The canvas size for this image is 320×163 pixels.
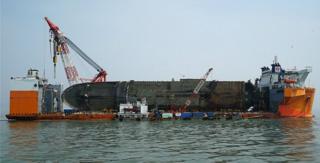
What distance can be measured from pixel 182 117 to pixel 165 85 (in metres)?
16.7

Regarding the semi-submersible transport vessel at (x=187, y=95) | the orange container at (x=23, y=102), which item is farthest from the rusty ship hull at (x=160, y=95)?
the orange container at (x=23, y=102)

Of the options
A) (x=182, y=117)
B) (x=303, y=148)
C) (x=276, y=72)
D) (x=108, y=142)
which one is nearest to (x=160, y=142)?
(x=108, y=142)

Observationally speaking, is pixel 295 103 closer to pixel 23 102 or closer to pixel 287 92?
pixel 287 92

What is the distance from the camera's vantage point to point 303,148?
32.7 meters

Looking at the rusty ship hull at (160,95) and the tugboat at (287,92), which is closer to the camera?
the tugboat at (287,92)

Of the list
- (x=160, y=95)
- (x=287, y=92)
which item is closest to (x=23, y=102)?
(x=160, y=95)

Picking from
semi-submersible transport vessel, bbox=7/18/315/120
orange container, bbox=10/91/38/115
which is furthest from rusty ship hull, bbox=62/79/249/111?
orange container, bbox=10/91/38/115

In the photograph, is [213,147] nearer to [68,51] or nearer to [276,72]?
[276,72]

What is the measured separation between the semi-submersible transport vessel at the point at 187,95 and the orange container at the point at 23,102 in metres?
0.74

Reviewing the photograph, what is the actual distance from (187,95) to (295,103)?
27040 millimetres

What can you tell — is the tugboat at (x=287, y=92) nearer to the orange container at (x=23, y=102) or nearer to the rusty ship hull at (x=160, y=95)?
the rusty ship hull at (x=160, y=95)

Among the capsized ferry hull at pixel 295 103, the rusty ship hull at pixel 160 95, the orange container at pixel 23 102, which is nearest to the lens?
the orange container at pixel 23 102

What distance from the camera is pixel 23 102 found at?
84.9m

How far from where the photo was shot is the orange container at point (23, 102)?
84.3 metres
